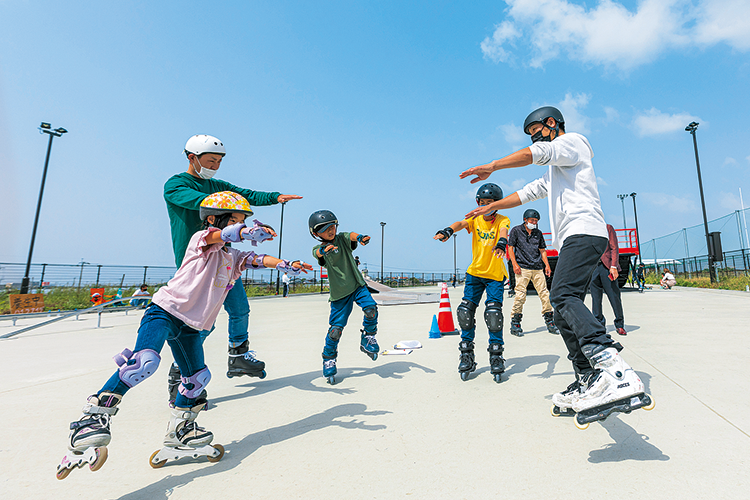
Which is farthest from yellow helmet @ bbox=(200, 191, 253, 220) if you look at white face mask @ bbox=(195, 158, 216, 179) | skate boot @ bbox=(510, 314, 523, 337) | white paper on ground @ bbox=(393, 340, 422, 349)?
skate boot @ bbox=(510, 314, 523, 337)

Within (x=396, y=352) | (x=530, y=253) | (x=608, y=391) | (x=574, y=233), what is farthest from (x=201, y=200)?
(x=530, y=253)

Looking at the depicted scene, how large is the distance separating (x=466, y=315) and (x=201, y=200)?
2.68 meters

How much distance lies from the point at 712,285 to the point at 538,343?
22886mm

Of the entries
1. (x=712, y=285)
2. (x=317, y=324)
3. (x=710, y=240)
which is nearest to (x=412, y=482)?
(x=317, y=324)

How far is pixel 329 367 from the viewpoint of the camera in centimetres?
365

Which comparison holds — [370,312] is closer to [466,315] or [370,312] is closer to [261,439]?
[466,315]

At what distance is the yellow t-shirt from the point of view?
3.88 meters

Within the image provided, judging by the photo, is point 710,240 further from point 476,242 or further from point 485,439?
point 485,439

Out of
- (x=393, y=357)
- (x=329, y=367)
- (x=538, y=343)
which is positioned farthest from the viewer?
(x=538, y=343)

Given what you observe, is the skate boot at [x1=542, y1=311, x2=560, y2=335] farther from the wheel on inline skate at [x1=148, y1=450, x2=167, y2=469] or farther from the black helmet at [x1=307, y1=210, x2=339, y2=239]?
the wheel on inline skate at [x1=148, y1=450, x2=167, y2=469]

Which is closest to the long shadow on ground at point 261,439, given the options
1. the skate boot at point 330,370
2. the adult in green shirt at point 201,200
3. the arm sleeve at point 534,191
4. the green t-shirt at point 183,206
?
the skate boot at point 330,370

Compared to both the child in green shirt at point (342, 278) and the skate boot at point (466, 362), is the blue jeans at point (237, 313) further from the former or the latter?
the skate boot at point (466, 362)

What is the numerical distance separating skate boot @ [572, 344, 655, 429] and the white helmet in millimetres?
3013

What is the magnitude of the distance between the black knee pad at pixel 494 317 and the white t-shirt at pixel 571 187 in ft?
4.44
